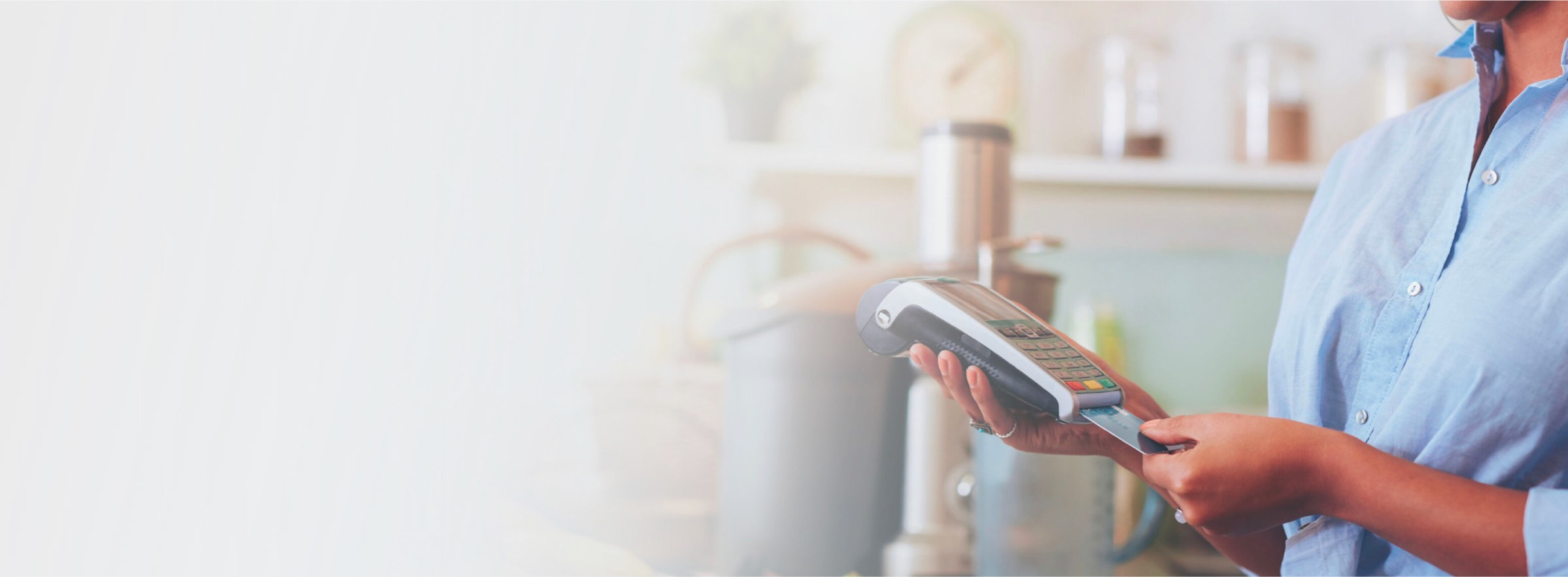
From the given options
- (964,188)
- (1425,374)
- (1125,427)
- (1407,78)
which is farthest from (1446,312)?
(1407,78)

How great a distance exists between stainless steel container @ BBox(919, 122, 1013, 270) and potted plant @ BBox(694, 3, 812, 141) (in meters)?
0.41

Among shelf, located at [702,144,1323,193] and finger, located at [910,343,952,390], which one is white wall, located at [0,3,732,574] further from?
finger, located at [910,343,952,390]

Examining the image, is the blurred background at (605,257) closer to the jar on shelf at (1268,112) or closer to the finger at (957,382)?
the jar on shelf at (1268,112)

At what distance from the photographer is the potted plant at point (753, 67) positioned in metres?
1.17

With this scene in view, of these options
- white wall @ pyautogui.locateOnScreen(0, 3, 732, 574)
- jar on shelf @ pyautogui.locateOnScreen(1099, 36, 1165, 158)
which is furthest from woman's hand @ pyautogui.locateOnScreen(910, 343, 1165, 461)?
jar on shelf @ pyautogui.locateOnScreen(1099, 36, 1165, 158)

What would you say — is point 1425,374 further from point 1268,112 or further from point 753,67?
point 1268,112

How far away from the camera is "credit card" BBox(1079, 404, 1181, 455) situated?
0.39 m

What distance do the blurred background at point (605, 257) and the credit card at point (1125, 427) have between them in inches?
11.7

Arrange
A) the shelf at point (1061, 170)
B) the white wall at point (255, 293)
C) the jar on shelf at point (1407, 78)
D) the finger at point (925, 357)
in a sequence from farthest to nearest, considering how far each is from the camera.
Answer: the jar on shelf at point (1407, 78) → the shelf at point (1061, 170) → the white wall at point (255, 293) → the finger at point (925, 357)

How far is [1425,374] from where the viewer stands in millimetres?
371

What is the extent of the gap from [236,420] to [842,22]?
0.88 metres

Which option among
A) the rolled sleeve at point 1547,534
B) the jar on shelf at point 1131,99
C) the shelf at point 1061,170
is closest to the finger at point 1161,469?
the rolled sleeve at point 1547,534

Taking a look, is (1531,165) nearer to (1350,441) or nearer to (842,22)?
(1350,441)

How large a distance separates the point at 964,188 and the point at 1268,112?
0.68m
